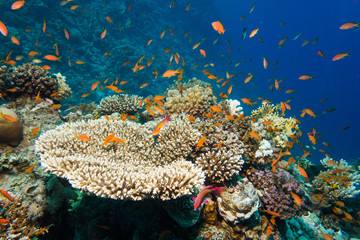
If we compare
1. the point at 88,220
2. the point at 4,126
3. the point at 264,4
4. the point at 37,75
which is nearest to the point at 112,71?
the point at 37,75

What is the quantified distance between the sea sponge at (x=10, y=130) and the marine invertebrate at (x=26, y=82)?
1.83 metres

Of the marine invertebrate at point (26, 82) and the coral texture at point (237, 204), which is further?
the marine invertebrate at point (26, 82)

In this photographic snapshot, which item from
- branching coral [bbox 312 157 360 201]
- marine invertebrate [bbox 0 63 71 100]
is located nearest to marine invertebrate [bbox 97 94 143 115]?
marine invertebrate [bbox 0 63 71 100]

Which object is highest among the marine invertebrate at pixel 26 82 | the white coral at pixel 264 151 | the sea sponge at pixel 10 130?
the marine invertebrate at pixel 26 82

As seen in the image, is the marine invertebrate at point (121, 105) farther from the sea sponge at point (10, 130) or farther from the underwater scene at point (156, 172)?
the sea sponge at point (10, 130)

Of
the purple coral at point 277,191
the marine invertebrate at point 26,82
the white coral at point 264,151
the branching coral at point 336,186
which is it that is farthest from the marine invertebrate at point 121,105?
the branching coral at point 336,186

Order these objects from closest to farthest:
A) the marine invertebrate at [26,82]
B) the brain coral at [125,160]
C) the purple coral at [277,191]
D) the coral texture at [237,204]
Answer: the brain coral at [125,160] < the coral texture at [237,204] < the purple coral at [277,191] < the marine invertebrate at [26,82]

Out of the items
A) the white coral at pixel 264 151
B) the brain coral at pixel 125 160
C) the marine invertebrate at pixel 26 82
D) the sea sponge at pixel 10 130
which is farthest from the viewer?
the marine invertebrate at pixel 26 82

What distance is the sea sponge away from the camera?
4.13 metres

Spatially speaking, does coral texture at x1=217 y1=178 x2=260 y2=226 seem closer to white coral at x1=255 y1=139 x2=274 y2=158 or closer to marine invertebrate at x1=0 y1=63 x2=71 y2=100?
white coral at x1=255 y1=139 x2=274 y2=158

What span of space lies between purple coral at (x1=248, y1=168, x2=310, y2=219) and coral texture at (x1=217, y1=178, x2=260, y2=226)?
0.90 meters

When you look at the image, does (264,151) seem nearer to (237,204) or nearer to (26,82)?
(237,204)

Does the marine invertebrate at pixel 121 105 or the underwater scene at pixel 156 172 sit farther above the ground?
the marine invertebrate at pixel 121 105

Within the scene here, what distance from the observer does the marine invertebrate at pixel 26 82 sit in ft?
18.4
